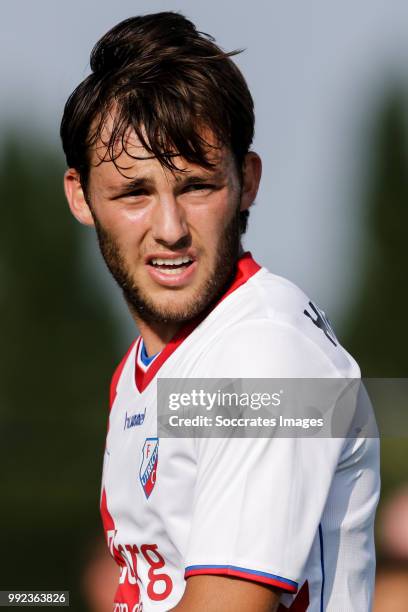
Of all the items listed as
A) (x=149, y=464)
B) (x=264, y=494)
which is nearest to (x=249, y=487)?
(x=264, y=494)

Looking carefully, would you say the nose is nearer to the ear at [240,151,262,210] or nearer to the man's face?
the man's face

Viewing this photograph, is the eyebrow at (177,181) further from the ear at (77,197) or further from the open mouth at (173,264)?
the ear at (77,197)

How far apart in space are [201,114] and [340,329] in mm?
50348

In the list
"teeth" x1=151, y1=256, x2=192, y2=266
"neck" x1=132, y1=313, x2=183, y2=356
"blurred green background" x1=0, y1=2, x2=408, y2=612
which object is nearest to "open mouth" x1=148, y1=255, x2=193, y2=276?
"teeth" x1=151, y1=256, x2=192, y2=266

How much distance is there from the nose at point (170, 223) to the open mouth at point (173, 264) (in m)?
0.06

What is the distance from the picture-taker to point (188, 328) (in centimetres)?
379

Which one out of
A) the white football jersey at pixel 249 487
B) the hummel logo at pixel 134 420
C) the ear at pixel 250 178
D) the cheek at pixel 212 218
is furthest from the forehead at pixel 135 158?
the hummel logo at pixel 134 420

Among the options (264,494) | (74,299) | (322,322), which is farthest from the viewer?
(74,299)

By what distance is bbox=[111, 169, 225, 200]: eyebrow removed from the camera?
3555 millimetres

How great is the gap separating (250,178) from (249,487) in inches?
55.7

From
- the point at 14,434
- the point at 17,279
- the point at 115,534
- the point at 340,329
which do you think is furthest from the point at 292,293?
the point at 340,329

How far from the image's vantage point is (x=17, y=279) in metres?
49.7

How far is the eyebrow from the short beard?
0.17m

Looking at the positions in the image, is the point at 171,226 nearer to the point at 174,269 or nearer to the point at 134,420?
the point at 174,269
